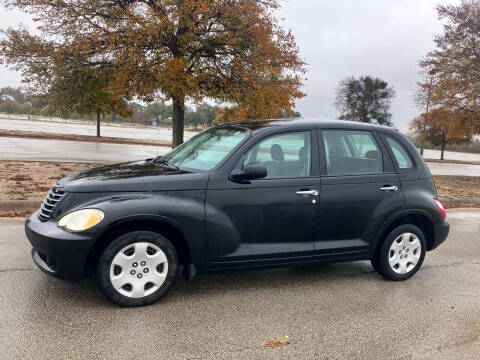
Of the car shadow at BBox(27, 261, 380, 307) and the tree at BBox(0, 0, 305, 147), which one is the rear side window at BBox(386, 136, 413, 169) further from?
the tree at BBox(0, 0, 305, 147)

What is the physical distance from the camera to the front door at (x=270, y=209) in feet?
12.8

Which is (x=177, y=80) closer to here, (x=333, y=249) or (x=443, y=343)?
(x=333, y=249)

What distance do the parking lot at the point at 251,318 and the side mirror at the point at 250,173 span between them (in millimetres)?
1175

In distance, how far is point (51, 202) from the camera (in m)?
3.77

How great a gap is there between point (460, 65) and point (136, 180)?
1949 centimetres

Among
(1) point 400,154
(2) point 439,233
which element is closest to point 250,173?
(1) point 400,154

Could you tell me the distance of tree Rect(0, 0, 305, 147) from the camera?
1233cm

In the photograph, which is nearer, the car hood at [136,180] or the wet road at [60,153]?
the car hood at [136,180]

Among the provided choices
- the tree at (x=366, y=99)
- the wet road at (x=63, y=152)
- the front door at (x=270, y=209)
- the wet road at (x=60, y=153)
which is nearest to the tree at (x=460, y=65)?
the wet road at (x=63, y=152)

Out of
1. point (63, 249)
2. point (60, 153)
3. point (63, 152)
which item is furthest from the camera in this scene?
point (63, 152)

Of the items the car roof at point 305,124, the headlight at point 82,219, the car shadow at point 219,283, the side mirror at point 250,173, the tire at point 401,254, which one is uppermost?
the car roof at point 305,124

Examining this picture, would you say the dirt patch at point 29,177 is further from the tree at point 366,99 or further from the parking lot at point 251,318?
the tree at point 366,99

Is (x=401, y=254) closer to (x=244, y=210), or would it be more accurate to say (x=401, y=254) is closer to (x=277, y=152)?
(x=277, y=152)

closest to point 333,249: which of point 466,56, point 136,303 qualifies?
point 136,303
